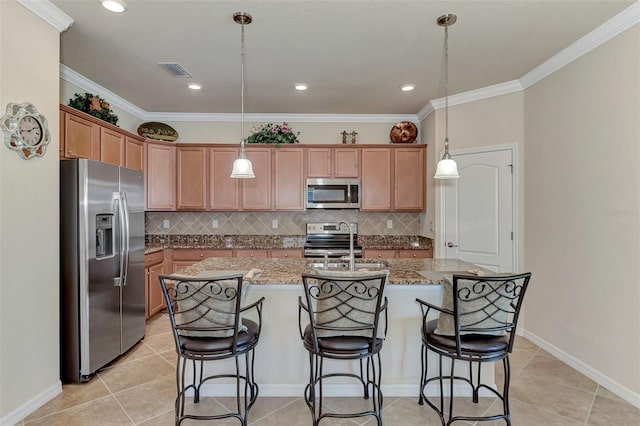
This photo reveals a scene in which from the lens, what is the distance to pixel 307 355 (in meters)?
2.41

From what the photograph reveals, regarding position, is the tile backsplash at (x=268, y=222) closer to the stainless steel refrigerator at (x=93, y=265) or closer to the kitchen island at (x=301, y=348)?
the stainless steel refrigerator at (x=93, y=265)

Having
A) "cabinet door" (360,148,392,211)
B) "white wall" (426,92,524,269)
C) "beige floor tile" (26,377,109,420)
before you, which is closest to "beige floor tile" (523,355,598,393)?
"white wall" (426,92,524,269)

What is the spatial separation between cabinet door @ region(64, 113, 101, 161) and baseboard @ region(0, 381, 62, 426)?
185 cm

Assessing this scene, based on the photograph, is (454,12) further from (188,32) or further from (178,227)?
(178,227)

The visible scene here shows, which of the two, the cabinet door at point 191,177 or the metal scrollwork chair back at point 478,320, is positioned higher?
the cabinet door at point 191,177

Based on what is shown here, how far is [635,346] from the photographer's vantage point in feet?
7.70

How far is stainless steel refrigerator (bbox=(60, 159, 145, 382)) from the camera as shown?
2.54m

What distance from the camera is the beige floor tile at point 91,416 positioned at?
6.96 feet

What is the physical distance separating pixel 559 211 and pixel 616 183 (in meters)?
0.59

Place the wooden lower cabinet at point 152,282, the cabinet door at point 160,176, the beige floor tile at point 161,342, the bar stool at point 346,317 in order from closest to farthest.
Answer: the bar stool at point 346,317
the beige floor tile at point 161,342
the wooden lower cabinet at point 152,282
the cabinet door at point 160,176

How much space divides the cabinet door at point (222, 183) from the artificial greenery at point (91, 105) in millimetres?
1370

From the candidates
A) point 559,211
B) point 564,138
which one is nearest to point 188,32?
point 564,138

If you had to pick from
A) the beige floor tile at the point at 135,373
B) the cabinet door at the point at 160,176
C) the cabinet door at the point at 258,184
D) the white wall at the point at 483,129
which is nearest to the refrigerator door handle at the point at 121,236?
the beige floor tile at the point at 135,373

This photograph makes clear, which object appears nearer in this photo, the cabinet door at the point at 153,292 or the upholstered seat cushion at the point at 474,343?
the upholstered seat cushion at the point at 474,343
